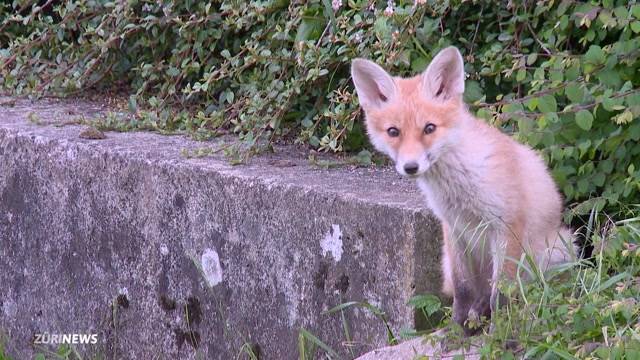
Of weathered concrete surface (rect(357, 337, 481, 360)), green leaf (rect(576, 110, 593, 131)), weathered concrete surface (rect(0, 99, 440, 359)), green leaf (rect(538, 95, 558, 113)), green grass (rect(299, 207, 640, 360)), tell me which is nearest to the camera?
green grass (rect(299, 207, 640, 360))

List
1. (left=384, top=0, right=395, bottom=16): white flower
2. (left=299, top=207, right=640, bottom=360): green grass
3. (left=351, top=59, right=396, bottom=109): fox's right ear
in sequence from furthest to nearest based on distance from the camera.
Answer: (left=384, top=0, right=395, bottom=16): white flower, (left=351, top=59, right=396, bottom=109): fox's right ear, (left=299, top=207, right=640, bottom=360): green grass

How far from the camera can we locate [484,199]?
403cm

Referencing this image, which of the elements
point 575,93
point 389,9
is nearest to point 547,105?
point 575,93

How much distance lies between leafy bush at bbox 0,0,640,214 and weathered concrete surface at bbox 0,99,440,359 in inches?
14.3

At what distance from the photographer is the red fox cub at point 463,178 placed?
13.1 ft

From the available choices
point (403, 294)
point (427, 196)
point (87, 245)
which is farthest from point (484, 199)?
point (87, 245)

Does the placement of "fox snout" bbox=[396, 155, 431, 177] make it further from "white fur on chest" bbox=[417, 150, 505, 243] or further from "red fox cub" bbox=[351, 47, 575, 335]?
"white fur on chest" bbox=[417, 150, 505, 243]

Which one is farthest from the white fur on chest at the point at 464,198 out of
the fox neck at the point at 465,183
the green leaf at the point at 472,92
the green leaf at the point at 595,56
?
the green leaf at the point at 472,92

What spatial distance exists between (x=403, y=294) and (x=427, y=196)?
0.43 m

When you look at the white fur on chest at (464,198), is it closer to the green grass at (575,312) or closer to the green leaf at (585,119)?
the green grass at (575,312)

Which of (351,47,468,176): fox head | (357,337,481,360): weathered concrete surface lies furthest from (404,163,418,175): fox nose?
(357,337,481,360): weathered concrete surface

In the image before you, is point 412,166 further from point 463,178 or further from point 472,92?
point 472,92

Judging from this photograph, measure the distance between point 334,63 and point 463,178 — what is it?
153 cm

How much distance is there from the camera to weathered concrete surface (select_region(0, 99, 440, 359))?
4.46 meters
